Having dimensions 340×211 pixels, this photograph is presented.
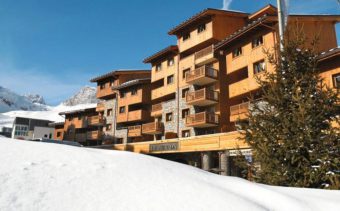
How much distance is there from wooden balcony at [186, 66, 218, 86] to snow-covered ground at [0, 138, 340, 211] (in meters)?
23.5

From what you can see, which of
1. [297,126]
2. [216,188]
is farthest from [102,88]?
[216,188]

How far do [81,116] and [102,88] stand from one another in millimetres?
7810

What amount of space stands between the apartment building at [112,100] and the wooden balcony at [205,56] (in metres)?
14.5

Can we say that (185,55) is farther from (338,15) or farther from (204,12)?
(338,15)

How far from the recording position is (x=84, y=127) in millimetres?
50125

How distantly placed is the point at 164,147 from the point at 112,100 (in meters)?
21.2

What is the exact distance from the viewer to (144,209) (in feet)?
11.2

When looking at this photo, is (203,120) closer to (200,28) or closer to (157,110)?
(157,110)

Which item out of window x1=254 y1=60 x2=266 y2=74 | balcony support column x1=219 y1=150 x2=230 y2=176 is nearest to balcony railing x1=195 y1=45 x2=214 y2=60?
window x1=254 y1=60 x2=266 y2=74

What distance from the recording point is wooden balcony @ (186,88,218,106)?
27734mm

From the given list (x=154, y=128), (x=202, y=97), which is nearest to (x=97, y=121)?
(x=154, y=128)

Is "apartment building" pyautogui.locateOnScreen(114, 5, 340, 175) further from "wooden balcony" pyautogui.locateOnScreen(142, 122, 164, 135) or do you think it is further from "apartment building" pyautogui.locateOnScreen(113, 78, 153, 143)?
"apartment building" pyautogui.locateOnScreen(113, 78, 153, 143)

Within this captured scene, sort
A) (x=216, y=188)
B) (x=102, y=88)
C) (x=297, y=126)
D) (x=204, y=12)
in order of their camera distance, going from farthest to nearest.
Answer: (x=102, y=88)
(x=204, y=12)
(x=297, y=126)
(x=216, y=188)

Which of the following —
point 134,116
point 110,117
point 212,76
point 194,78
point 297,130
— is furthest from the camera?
point 110,117
